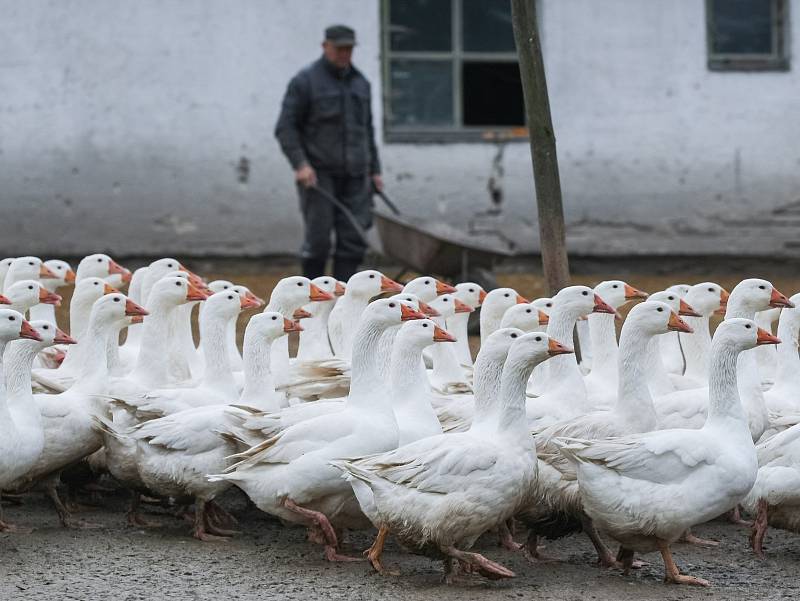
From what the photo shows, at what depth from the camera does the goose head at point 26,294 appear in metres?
8.23

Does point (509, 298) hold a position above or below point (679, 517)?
above

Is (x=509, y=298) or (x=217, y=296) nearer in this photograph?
(x=217, y=296)

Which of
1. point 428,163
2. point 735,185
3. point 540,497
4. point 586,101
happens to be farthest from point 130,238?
point 540,497

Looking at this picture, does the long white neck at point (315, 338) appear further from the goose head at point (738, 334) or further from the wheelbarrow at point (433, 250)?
the goose head at point (738, 334)

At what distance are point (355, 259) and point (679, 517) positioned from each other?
6519 millimetres

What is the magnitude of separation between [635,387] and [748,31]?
9.91m

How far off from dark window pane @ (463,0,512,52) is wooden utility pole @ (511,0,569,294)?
263 inches

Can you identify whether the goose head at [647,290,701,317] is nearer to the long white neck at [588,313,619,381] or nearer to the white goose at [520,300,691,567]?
the long white neck at [588,313,619,381]

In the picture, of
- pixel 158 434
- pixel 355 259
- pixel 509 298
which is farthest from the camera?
pixel 355 259

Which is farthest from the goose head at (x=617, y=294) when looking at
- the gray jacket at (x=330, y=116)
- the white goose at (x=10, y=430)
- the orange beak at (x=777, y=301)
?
the gray jacket at (x=330, y=116)

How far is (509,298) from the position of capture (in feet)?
28.4

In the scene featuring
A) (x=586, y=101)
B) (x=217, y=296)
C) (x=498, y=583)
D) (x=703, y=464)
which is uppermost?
(x=586, y=101)

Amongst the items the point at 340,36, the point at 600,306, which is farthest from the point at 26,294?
the point at 340,36

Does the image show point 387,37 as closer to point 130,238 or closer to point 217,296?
point 130,238
